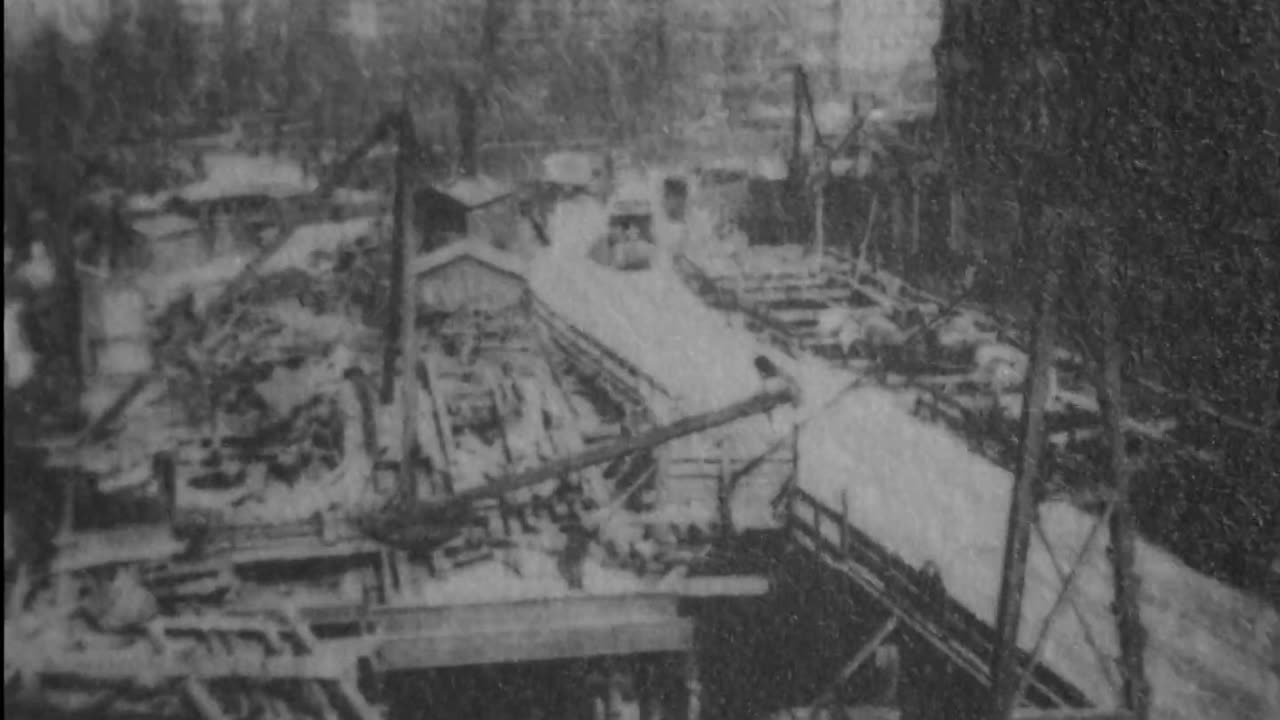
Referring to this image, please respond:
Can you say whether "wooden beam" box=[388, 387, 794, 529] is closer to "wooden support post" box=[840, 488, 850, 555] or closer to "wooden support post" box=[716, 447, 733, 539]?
"wooden support post" box=[716, 447, 733, 539]

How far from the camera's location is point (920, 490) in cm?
221

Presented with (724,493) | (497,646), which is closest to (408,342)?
(497,646)

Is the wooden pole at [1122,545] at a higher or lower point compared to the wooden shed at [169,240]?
lower

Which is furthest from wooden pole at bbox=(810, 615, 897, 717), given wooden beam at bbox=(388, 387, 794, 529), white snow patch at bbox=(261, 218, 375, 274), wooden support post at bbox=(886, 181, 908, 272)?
white snow patch at bbox=(261, 218, 375, 274)

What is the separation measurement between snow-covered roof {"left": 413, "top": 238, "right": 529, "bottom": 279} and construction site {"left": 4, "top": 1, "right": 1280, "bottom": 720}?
0.04 ft

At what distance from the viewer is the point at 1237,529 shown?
90.2 inches

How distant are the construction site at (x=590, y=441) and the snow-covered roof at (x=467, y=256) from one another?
12 millimetres

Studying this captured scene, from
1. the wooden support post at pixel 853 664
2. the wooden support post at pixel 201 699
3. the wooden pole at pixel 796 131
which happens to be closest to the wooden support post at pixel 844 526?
the wooden support post at pixel 853 664

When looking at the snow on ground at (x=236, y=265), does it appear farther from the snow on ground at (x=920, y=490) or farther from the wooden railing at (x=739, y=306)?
the wooden railing at (x=739, y=306)

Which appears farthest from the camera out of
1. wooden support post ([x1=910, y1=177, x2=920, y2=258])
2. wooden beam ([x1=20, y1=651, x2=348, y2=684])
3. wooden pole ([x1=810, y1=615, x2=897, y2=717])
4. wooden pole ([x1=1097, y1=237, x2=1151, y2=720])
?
wooden support post ([x1=910, y1=177, x2=920, y2=258])

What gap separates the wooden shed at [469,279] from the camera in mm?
2104

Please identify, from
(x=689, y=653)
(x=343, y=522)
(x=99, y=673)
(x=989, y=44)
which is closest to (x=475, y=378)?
(x=343, y=522)

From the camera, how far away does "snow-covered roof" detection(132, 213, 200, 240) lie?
203 centimetres

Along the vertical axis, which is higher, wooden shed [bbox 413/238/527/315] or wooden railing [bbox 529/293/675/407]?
wooden shed [bbox 413/238/527/315]
